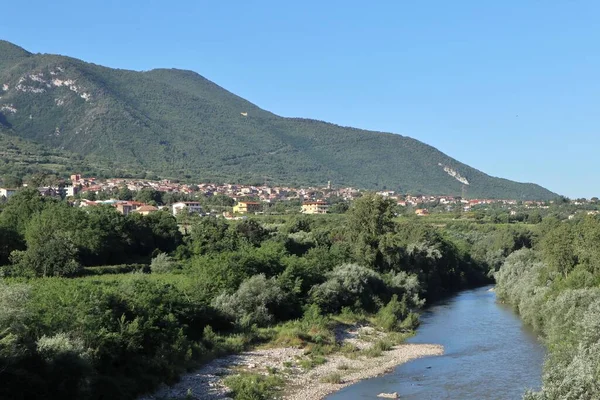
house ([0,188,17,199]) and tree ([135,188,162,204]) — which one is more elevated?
tree ([135,188,162,204])

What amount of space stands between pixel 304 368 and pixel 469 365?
7.59 meters

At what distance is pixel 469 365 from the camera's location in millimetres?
32969

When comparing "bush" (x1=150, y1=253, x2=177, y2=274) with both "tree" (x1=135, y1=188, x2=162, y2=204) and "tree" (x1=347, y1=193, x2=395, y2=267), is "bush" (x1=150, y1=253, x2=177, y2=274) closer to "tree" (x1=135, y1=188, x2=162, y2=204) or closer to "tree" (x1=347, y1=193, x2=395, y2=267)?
"tree" (x1=347, y1=193, x2=395, y2=267)

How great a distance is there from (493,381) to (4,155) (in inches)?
7014

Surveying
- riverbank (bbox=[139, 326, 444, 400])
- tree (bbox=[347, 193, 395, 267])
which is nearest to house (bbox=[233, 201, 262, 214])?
tree (bbox=[347, 193, 395, 267])

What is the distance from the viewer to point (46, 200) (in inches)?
2781

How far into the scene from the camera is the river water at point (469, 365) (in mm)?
28109

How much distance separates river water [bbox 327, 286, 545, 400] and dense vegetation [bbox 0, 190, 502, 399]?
3.32 meters

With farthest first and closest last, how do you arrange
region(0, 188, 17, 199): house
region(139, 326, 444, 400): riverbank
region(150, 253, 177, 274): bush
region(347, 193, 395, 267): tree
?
region(0, 188, 17, 199): house → region(347, 193, 395, 267): tree → region(150, 253, 177, 274): bush → region(139, 326, 444, 400): riverbank

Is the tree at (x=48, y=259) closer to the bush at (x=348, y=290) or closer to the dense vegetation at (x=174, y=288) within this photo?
the dense vegetation at (x=174, y=288)

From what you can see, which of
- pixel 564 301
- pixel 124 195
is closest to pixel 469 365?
pixel 564 301

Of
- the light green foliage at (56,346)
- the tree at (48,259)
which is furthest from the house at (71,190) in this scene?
the light green foliage at (56,346)

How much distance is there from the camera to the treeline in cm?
1825

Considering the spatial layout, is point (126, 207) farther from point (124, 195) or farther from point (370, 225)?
point (370, 225)
